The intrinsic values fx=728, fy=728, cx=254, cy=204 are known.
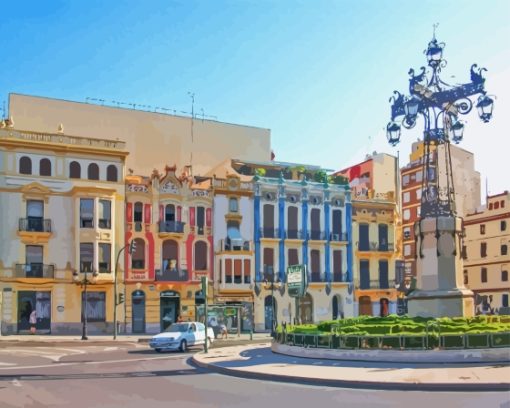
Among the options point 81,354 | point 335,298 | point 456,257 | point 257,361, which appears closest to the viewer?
point 257,361

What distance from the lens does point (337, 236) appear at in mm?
62625

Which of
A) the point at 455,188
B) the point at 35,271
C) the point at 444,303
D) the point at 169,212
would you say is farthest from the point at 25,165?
the point at 455,188

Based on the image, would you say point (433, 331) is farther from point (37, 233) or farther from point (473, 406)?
point (37, 233)

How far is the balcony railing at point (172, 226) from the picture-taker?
55.0 meters

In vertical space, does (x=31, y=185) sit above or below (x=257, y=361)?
above

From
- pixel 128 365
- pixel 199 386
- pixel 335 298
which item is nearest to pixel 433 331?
pixel 199 386

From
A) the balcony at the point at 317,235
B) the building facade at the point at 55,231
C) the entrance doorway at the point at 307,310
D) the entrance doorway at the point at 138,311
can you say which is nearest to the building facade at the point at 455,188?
the balcony at the point at 317,235

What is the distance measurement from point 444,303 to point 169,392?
43.5 ft

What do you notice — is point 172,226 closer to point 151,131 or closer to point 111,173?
point 111,173

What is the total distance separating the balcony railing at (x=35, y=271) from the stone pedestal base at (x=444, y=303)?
1213 inches

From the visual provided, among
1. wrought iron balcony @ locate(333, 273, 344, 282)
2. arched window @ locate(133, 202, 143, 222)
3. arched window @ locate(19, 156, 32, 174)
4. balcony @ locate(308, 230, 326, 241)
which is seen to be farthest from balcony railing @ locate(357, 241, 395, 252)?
arched window @ locate(19, 156, 32, 174)

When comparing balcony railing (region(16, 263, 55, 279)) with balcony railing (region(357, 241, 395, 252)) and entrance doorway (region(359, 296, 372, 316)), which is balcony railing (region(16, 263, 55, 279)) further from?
entrance doorway (region(359, 296, 372, 316))

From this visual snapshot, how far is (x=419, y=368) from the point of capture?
789 inches

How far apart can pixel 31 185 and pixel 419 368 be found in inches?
1444
